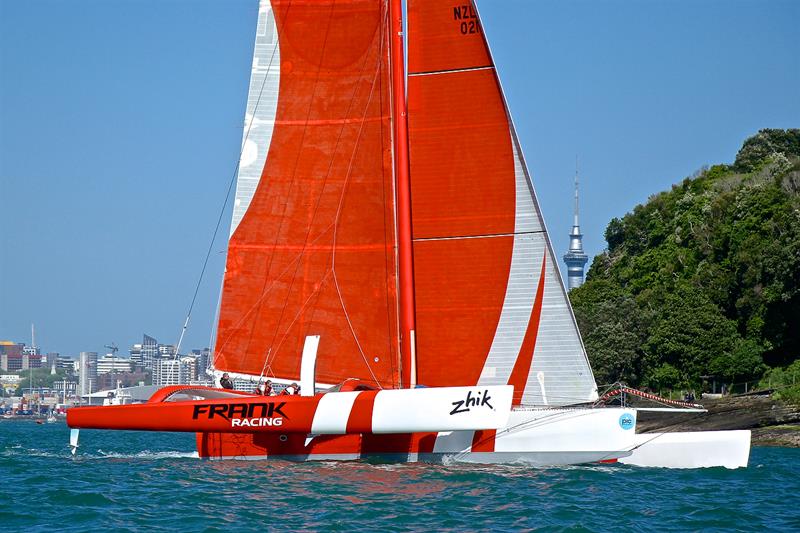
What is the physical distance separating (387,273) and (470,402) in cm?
397

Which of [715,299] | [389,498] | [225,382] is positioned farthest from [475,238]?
[715,299]

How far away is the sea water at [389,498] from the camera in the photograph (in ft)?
52.3

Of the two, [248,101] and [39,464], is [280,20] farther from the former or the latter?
[39,464]

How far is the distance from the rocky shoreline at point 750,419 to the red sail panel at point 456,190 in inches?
710

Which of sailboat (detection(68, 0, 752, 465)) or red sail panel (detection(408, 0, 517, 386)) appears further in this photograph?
red sail panel (detection(408, 0, 517, 386))

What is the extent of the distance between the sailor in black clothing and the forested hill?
25.9 metres

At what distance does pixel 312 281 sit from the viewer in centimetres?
2402

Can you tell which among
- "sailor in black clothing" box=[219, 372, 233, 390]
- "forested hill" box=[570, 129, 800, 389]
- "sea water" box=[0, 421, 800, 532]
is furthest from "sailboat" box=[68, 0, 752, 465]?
"forested hill" box=[570, 129, 800, 389]

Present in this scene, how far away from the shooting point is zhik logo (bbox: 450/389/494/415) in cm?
2050

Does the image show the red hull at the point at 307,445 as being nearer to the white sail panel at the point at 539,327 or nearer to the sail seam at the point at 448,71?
the white sail panel at the point at 539,327

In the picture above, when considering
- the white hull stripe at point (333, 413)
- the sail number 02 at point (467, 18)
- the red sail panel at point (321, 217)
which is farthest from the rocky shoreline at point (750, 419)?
the sail number 02 at point (467, 18)

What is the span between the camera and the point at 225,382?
24125mm

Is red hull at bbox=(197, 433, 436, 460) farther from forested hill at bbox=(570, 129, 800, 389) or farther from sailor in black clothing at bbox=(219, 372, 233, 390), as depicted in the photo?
forested hill at bbox=(570, 129, 800, 389)

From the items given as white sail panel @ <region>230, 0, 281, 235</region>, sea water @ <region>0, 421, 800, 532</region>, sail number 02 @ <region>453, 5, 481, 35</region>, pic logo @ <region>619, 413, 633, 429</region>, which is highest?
sail number 02 @ <region>453, 5, 481, 35</region>
